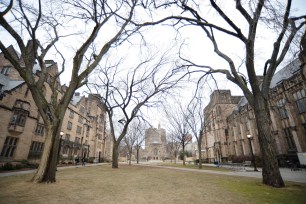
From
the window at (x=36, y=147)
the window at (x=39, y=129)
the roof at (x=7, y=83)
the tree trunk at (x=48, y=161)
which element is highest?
the roof at (x=7, y=83)

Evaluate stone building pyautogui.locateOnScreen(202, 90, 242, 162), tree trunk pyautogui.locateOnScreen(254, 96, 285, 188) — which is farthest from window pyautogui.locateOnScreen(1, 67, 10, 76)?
stone building pyautogui.locateOnScreen(202, 90, 242, 162)

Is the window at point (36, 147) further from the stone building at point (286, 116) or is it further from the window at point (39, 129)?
the stone building at point (286, 116)

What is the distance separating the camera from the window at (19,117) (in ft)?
67.7

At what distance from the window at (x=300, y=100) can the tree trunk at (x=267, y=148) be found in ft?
53.2

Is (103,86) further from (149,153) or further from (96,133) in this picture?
(149,153)

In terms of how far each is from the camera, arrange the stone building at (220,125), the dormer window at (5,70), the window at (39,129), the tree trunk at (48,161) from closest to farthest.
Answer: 1. the tree trunk at (48,161)
2. the dormer window at (5,70)
3. the window at (39,129)
4. the stone building at (220,125)

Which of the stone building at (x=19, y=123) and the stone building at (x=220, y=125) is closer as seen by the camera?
the stone building at (x=19, y=123)

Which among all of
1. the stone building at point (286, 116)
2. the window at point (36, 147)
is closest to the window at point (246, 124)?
the stone building at point (286, 116)

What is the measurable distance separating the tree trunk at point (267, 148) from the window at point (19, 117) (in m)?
26.2

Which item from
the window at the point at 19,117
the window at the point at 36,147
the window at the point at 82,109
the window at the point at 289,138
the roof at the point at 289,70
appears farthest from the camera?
the window at the point at 82,109

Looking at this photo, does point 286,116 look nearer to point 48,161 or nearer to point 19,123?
point 48,161

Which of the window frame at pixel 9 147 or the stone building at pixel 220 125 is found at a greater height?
the stone building at pixel 220 125

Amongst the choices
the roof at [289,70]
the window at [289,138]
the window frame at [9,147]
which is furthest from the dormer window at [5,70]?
the window at [289,138]

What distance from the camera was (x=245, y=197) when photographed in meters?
5.43
